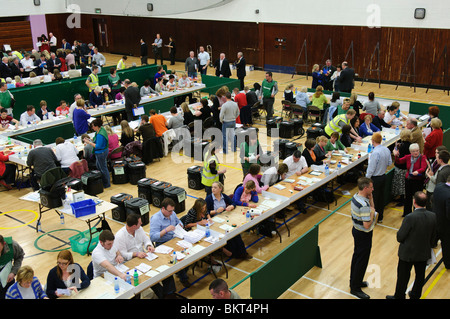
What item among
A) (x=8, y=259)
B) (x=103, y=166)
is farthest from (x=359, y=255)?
(x=103, y=166)

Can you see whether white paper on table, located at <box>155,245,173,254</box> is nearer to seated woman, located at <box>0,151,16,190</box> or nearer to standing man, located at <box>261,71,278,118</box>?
seated woman, located at <box>0,151,16,190</box>

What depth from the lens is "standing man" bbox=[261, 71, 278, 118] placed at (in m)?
16.2

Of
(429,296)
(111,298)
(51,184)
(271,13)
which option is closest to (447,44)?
(271,13)

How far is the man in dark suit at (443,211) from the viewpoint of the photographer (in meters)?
7.45

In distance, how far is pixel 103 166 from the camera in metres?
11.6

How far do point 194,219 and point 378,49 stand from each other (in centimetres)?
1687

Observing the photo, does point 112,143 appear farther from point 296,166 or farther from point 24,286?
point 24,286

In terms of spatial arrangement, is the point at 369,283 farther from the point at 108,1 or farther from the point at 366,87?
the point at 108,1

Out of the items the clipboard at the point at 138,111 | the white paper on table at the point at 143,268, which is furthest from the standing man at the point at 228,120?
the white paper on table at the point at 143,268

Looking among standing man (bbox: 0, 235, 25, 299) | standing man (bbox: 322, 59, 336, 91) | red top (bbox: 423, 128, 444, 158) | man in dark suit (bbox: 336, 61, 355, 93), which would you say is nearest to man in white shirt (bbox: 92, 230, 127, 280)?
standing man (bbox: 0, 235, 25, 299)

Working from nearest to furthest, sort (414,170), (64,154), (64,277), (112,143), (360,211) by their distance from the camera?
(64,277) < (360,211) < (414,170) < (64,154) < (112,143)

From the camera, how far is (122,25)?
1233 inches

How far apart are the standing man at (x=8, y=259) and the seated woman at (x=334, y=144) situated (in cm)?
703

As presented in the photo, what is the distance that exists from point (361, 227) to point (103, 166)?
272 inches
